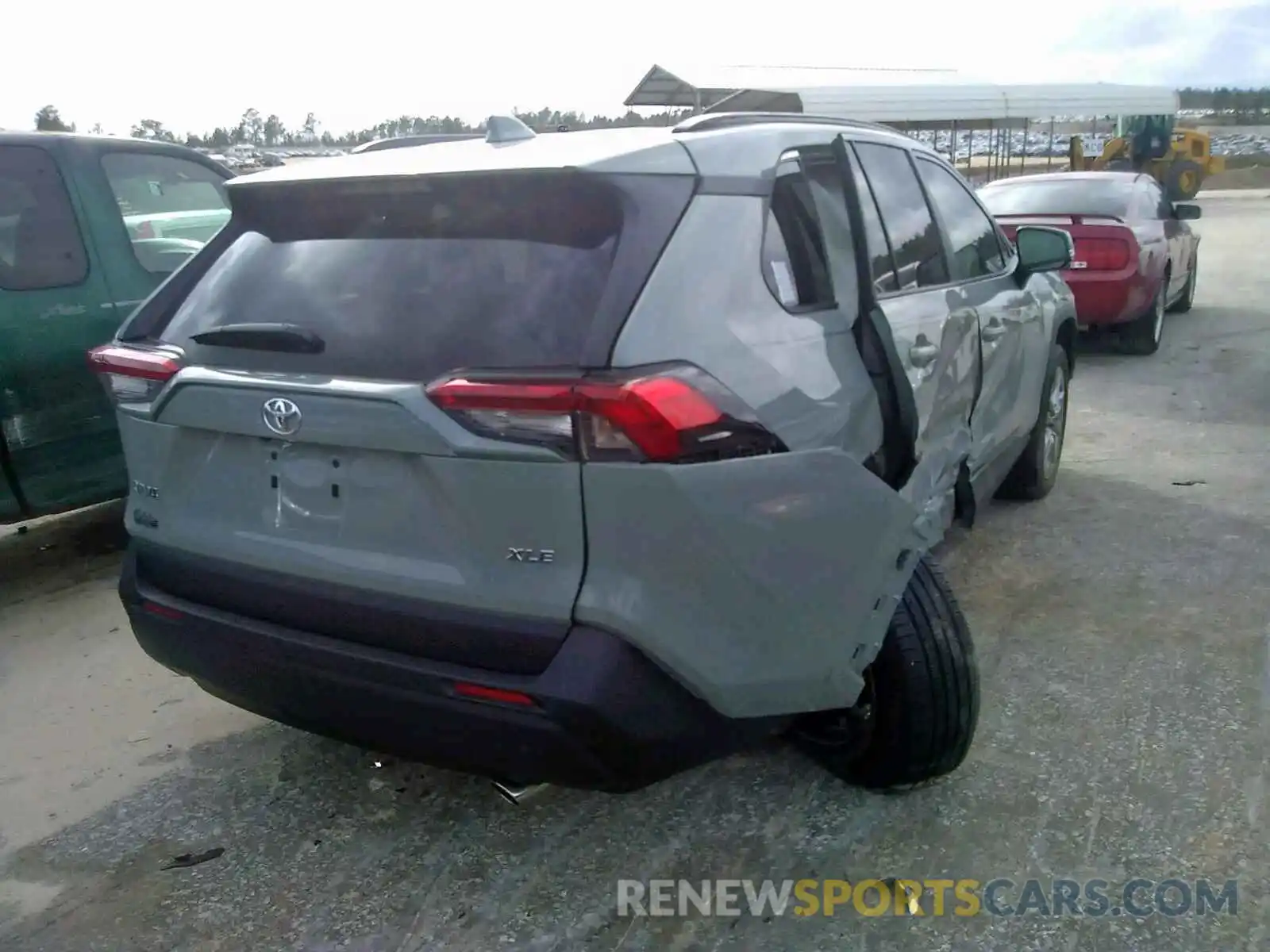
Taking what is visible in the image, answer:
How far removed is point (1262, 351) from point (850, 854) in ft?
28.3

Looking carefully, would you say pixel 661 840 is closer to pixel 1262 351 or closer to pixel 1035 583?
pixel 1035 583

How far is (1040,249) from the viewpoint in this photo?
15.3 ft

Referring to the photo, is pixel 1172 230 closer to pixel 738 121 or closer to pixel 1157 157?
pixel 738 121

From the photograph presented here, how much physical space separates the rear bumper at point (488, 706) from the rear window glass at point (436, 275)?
0.59 m

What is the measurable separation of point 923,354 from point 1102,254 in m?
6.63

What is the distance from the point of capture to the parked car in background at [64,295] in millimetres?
4531

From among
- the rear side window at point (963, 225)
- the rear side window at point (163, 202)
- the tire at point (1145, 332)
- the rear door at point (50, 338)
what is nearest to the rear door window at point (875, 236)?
the rear side window at point (963, 225)

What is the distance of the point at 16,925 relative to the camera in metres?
2.70

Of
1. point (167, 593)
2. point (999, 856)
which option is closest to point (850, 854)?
point (999, 856)

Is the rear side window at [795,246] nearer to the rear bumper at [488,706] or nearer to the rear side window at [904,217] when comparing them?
the rear side window at [904,217]

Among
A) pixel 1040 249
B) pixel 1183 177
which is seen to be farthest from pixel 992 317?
pixel 1183 177

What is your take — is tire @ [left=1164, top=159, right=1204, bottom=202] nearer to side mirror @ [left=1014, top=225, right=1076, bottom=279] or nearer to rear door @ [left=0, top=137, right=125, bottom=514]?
side mirror @ [left=1014, top=225, right=1076, bottom=279]

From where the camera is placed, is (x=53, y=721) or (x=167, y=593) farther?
(x=53, y=721)

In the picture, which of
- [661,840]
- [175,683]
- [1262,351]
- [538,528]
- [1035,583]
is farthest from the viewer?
[1262,351]
